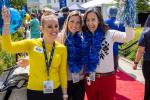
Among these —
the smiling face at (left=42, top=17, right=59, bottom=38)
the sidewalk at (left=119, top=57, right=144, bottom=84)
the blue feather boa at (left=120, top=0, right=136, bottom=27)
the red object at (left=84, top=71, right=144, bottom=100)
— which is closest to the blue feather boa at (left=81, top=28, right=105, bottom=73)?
the blue feather boa at (left=120, top=0, right=136, bottom=27)

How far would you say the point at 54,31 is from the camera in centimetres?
371

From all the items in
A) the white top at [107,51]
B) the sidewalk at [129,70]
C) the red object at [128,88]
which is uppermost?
the white top at [107,51]

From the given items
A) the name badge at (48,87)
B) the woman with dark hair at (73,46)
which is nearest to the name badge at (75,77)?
the woman with dark hair at (73,46)

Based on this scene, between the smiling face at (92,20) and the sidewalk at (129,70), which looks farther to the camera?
the sidewalk at (129,70)

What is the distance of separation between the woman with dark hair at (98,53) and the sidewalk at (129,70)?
4308mm

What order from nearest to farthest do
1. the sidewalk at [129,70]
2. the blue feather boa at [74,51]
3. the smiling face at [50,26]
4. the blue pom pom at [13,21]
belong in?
the smiling face at [50,26], the blue feather boa at [74,51], the blue pom pom at [13,21], the sidewalk at [129,70]

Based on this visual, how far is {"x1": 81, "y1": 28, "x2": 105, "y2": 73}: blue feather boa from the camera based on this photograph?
4223 millimetres

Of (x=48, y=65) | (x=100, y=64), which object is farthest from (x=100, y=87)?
(x=48, y=65)

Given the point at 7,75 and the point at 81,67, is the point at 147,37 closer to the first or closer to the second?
the point at 81,67

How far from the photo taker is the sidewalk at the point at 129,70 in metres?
8.88

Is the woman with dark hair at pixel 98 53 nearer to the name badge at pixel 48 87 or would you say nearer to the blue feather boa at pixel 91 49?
the blue feather boa at pixel 91 49

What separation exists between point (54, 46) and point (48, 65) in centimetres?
22

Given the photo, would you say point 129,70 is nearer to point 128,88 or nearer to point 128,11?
point 128,88

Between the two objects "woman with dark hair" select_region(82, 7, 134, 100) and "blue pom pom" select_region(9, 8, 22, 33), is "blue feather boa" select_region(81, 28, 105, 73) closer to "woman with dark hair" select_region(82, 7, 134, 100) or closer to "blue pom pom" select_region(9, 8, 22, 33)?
"woman with dark hair" select_region(82, 7, 134, 100)
